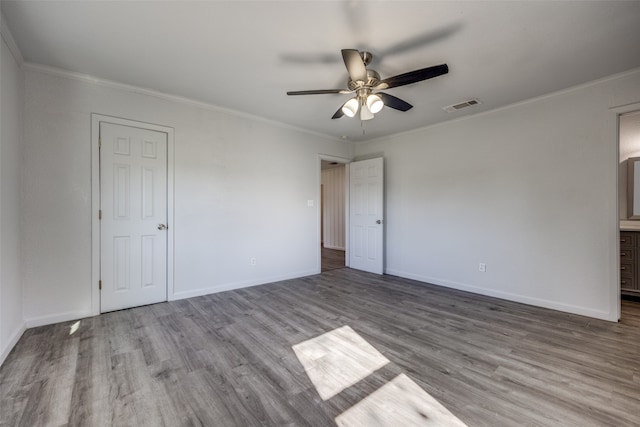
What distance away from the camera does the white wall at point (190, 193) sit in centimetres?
267

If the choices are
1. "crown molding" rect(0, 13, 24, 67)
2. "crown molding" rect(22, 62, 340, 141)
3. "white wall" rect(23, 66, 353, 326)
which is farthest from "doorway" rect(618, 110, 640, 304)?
"crown molding" rect(0, 13, 24, 67)

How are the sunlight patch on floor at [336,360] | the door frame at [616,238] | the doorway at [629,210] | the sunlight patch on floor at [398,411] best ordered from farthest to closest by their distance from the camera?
the doorway at [629,210] → the door frame at [616,238] → the sunlight patch on floor at [336,360] → the sunlight patch on floor at [398,411]

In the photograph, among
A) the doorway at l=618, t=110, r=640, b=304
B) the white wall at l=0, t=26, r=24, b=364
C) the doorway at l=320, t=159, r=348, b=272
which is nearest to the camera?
the white wall at l=0, t=26, r=24, b=364

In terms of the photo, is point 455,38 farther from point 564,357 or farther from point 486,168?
point 564,357

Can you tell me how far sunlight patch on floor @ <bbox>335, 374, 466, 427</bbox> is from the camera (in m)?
1.50

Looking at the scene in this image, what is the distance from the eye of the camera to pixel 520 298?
11.3 feet

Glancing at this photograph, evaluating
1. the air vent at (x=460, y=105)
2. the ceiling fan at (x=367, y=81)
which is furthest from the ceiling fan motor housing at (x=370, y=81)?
the air vent at (x=460, y=105)

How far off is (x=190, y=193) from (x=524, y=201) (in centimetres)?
438

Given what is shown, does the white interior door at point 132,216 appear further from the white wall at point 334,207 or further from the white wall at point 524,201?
the white wall at point 334,207

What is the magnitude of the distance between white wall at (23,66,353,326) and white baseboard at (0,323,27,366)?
0.55 feet

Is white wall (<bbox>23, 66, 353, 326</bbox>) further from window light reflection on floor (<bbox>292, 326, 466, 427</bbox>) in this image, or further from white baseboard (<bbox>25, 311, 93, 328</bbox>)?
window light reflection on floor (<bbox>292, 326, 466, 427</bbox>)

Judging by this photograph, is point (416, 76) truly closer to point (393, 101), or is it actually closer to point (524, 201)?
point (393, 101)

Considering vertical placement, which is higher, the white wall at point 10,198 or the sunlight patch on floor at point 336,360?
the white wall at point 10,198

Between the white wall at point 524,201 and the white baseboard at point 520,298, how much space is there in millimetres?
11
